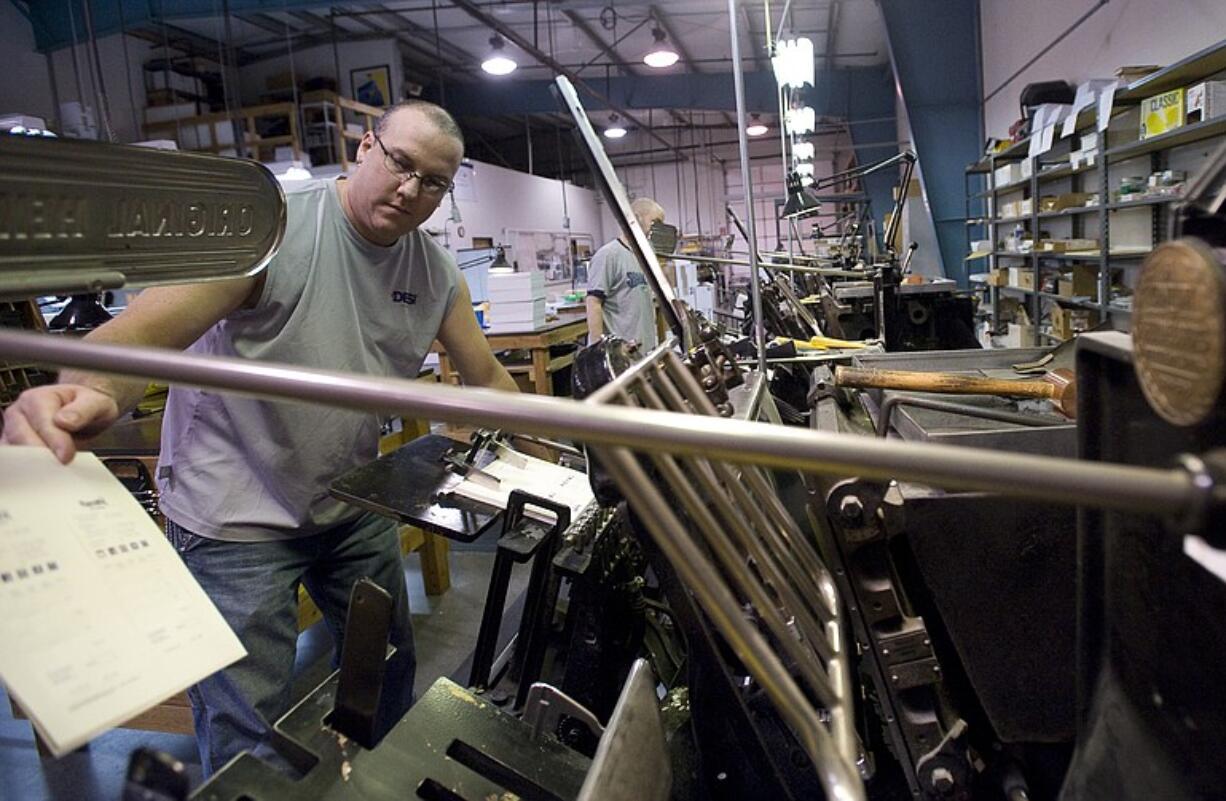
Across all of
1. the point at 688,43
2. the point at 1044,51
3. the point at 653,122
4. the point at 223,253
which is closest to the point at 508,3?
the point at 688,43

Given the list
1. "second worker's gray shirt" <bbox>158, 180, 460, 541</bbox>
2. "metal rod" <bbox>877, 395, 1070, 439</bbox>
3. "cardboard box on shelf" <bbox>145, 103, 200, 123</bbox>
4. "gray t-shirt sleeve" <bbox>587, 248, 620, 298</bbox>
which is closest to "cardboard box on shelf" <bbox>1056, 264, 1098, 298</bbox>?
"gray t-shirt sleeve" <bbox>587, 248, 620, 298</bbox>

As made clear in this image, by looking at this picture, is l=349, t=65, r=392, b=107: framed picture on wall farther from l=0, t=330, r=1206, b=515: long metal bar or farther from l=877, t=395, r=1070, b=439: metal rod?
l=0, t=330, r=1206, b=515: long metal bar

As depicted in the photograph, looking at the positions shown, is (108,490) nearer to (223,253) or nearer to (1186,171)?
(223,253)

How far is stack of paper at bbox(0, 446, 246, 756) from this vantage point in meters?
0.52

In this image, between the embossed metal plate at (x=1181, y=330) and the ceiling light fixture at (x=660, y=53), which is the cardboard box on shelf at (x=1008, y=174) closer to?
the ceiling light fixture at (x=660, y=53)

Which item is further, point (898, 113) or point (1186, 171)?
point (898, 113)

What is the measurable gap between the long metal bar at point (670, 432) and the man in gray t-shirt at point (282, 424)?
2.93ft

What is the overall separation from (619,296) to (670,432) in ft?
13.8

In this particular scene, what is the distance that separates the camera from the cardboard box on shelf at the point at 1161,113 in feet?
12.3

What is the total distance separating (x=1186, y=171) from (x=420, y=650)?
473 cm

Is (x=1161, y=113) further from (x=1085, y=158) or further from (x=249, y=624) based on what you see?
(x=249, y=624)

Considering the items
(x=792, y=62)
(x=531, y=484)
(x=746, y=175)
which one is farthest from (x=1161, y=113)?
(x=531, y=484)

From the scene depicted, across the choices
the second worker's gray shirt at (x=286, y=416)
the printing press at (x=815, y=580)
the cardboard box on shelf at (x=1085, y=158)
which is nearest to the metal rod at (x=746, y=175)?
the printing press at (x=815, y=580)

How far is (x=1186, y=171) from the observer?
14.4ft
